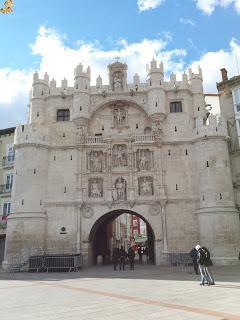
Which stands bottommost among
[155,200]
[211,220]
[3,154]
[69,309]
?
[69,309]

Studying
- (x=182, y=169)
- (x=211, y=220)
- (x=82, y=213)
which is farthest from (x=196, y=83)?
(x=82, y=213)

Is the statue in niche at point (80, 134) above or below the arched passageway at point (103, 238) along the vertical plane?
above

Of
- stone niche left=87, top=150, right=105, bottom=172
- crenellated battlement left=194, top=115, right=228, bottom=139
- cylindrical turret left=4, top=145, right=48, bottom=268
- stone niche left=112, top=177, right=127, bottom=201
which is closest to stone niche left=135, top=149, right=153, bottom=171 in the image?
stone niche left=112, top=177, right=127, bottom=201

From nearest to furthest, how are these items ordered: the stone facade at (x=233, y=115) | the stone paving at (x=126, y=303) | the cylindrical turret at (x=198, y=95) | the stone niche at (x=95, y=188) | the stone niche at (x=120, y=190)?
the stone paving at (x=126, y=303) < the stone niche at (x=120, y=190) < the stone niche at (x=95, y=188) < the stone facade at (x=233, y=115) < the cylindrical turret at (x=198, y=95)

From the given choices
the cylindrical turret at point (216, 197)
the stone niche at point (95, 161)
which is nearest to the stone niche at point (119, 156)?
the stone niche at point (95, 161)

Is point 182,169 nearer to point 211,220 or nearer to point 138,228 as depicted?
point 211,220

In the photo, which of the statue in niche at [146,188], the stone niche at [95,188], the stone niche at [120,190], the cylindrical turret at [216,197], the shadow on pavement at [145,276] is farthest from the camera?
the stone niche at [95,188]

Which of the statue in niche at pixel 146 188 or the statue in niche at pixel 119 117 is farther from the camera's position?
the statue in niche at pixel 119 117

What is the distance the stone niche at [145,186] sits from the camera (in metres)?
32.0

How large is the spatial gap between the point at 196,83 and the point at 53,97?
51.9 ft

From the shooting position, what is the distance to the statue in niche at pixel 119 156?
109ft

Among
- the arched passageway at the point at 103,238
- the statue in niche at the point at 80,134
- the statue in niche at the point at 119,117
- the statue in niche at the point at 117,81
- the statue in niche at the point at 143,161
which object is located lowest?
the arched passageway at the point at 103,238

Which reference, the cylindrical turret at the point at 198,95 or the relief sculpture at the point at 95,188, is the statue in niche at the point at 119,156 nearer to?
the relief sculpture at the point at 95,188

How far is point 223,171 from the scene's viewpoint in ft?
102
